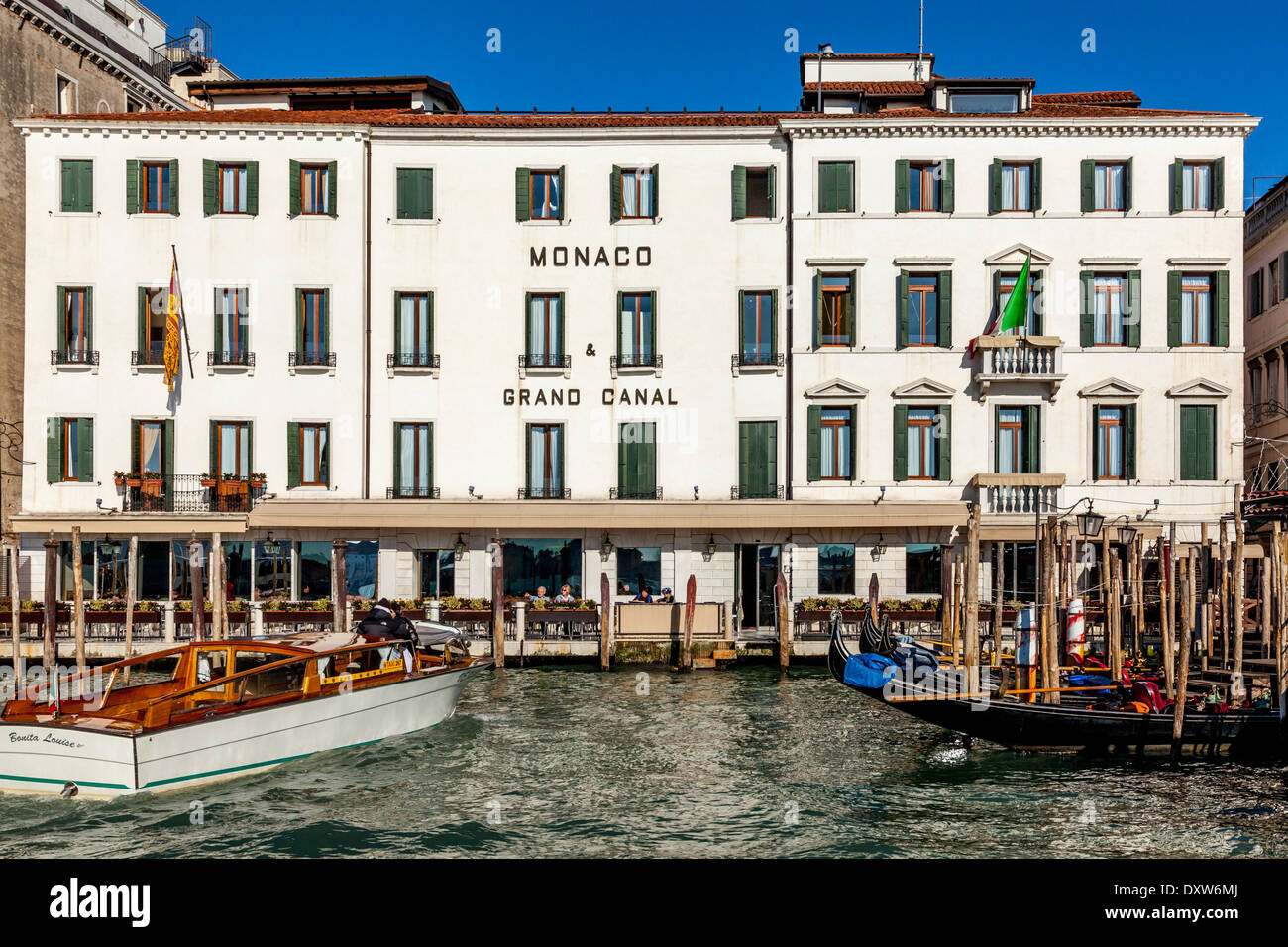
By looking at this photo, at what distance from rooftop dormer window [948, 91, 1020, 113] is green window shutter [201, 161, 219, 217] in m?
19.2

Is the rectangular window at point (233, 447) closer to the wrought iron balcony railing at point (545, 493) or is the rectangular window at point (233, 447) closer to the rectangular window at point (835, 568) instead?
the wrought iron balcony railing at point (545, 493)

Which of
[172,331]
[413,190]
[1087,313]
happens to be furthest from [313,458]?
[1087,313]

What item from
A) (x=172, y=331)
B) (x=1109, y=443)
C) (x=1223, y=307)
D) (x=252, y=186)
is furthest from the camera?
(x=252, y=186)

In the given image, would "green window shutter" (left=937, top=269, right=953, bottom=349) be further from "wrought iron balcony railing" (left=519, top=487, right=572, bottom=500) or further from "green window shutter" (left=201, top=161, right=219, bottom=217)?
"green window shutter" (left=201, top=161, right=219, bottom=217)

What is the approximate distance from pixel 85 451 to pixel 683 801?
70.0 ft

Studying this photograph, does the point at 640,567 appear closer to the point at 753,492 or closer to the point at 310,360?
the point at 753,492

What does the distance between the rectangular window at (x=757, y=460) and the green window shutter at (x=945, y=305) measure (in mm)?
4856

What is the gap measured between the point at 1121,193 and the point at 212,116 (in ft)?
77.9

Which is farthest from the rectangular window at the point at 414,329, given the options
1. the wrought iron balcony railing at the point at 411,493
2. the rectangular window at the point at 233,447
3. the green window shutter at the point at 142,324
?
the green window shutter at the point at 142,324

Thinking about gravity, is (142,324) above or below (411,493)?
above

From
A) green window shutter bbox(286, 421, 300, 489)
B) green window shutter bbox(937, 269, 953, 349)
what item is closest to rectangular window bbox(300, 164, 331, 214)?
green window shutter bbox(286, 421, 300, 489)

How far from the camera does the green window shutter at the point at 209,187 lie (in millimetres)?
28875

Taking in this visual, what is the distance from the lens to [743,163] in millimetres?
29172

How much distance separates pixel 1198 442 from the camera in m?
28.4
